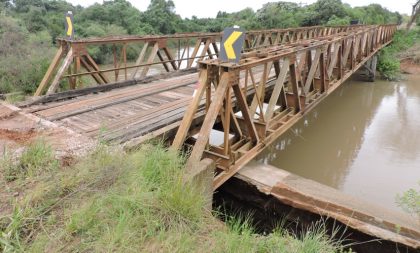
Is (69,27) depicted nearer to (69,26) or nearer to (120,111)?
(69,26)

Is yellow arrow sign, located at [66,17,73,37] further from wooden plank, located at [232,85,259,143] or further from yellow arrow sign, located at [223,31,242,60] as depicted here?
wooden plank, located at [232,85,259,143]

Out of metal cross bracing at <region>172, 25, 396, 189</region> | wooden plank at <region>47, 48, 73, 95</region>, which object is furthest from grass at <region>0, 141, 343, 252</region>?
wooden plank at <region>47, 48, 73, 95</region>

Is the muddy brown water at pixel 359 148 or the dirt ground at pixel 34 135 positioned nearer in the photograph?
the dirt ground at pixel 34 135

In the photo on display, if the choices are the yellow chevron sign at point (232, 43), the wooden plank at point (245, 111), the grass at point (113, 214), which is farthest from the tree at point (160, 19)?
the grass at point (113, 214)

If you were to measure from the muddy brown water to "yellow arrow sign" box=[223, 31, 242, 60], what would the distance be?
153 inches

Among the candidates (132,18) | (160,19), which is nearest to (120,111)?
(132,18)

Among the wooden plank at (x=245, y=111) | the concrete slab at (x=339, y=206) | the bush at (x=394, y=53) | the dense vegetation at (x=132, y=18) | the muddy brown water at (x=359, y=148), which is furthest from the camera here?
the dense vegetation at (x=132, y=18)

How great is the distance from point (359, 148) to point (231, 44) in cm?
609

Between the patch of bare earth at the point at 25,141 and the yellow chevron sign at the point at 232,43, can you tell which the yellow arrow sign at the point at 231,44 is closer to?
the yellow chevron sign at the point at 232,43

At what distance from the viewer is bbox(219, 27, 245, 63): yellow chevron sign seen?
3717 millimetres

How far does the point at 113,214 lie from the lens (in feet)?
7.83

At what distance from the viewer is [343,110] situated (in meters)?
11.8

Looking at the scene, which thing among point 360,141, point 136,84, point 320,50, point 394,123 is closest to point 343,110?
point 394,123

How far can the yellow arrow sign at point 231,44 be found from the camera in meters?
3.73
